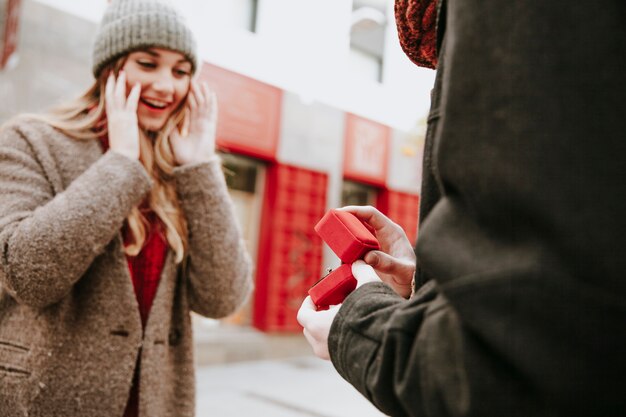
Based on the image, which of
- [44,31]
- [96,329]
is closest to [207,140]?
[96,329]

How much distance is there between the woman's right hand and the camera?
172 cm

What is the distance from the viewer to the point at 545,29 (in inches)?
22.0

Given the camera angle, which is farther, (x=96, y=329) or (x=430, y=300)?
(x=96, y=329)

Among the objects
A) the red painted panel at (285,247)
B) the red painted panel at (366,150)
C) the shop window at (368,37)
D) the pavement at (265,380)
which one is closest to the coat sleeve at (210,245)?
the pavement at (265,380)

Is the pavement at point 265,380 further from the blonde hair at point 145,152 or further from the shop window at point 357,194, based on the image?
the blonde hair at point 145,152

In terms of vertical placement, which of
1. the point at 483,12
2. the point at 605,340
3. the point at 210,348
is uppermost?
the point at 483,12

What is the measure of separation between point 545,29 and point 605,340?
318mm

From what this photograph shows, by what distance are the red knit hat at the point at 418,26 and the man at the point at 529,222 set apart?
0.29 metres

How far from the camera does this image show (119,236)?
167 cm

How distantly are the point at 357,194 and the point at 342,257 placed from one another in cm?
854

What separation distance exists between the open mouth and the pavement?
3.69 m

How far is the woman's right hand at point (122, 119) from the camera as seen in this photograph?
172cm

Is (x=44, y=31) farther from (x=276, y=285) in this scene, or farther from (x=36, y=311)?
(x=36, y=311)

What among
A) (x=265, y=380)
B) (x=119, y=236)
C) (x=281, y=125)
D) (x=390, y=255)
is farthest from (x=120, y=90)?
(x=281, y=125)
